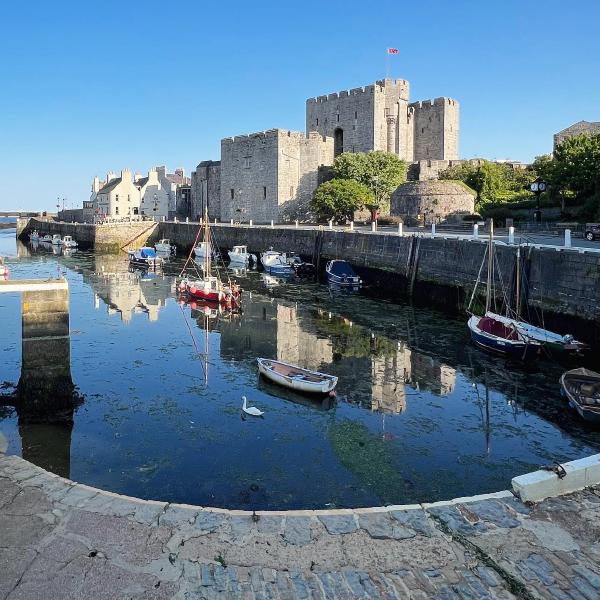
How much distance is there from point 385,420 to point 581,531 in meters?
6.13

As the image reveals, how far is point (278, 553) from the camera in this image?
230 inches

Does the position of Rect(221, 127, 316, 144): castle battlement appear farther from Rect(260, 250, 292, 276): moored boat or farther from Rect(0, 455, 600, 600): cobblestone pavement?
Rect(0, 455, 600, 600): cobblestone pavement

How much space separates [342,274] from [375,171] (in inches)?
726

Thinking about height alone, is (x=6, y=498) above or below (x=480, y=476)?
above

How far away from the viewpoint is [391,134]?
178 feet

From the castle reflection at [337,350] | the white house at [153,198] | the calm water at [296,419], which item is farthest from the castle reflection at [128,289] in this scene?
the white house at [153,198]

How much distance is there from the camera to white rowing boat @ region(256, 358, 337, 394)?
13.4 m

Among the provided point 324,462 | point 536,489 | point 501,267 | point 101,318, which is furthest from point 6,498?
point 501,267

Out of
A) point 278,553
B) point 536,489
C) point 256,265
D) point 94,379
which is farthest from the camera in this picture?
point 256,265

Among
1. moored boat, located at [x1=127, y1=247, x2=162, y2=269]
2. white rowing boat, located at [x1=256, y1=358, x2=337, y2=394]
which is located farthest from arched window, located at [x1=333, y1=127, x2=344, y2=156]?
white rowing boat, located at [x1=256, y1=358, x2=337, y2=394]

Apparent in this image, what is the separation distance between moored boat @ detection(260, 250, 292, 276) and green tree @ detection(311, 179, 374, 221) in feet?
29.4

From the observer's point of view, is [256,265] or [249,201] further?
[249,201]

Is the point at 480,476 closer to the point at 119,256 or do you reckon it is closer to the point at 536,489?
the point at 536,489

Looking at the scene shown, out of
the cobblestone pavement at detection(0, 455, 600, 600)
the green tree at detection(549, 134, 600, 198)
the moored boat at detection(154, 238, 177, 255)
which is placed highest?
the green tree at detection(549, 134, 600, 198)
